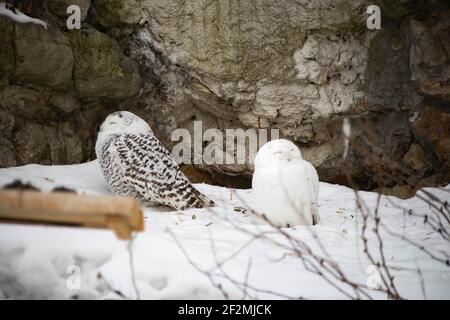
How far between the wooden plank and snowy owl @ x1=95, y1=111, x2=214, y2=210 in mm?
2724

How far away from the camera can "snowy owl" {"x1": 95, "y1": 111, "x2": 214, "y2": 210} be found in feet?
16.5

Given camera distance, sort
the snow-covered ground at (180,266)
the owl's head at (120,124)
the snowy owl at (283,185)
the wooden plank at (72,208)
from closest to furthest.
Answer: the wooden plank at (72,208) < the snow-covered ground at (180,266) < the snowy owl at (283,185) < the owl's head at (120,124)

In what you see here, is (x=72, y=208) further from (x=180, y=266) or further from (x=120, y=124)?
(x=120, y=124)

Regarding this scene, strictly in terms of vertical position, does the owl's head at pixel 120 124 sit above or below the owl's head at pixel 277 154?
above

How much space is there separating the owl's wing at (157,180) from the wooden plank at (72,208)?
2.72m

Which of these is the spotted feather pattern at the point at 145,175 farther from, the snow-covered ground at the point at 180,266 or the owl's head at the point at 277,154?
the snow-covered ground at the point at 180,266

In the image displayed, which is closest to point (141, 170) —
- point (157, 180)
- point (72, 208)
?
point (157, 180)

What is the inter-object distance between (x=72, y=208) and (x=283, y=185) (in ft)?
7.64

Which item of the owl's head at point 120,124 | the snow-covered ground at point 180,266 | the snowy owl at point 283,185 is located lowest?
the snow-covered ground at point 180,266

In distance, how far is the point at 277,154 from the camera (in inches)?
176

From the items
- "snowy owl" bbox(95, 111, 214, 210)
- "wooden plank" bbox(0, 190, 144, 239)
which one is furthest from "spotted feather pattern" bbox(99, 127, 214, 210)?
"wooden plank" bbox(0, 190, 144, 239)

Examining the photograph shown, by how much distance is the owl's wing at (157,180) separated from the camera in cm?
501

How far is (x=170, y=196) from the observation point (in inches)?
197

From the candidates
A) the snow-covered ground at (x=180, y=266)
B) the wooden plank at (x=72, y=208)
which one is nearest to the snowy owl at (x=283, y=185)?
the snow-covered ground at (x=180, y=266)
